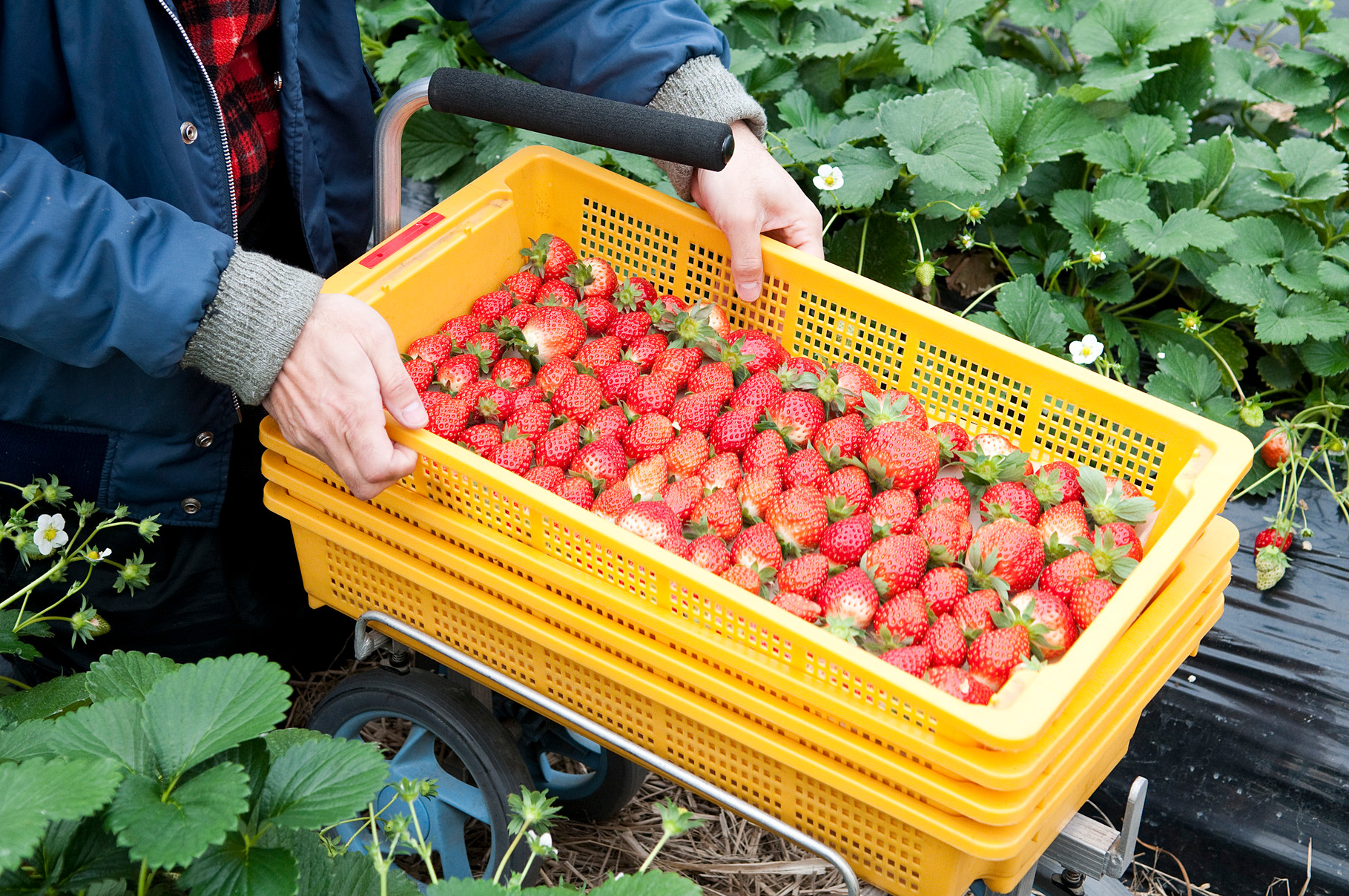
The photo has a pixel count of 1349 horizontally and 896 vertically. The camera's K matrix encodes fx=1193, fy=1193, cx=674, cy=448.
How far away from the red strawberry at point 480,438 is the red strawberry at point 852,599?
1.46ft

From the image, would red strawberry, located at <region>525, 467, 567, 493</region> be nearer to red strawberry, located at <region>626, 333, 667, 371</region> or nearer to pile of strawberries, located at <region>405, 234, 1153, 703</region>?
pile of strawberries, located at <region>405, 234, 1153, 703</region>

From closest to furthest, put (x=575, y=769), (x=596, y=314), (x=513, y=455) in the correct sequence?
(x=513, y=455)
(x=596, y=314)
(x=575, y=769)

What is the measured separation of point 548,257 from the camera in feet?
5.55

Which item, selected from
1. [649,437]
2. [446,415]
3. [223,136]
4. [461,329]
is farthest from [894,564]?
[223,136]

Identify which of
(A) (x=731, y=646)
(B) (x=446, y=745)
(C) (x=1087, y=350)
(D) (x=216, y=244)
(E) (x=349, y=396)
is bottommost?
(B) (x=446, y=745)

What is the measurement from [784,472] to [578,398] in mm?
284

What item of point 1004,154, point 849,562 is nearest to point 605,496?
point 849,562

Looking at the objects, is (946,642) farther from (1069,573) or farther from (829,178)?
(829,178)

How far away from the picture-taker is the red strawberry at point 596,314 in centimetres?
167

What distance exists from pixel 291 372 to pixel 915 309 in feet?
2.40

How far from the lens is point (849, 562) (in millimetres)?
1358

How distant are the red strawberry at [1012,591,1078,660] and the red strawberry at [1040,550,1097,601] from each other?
14 millimetres

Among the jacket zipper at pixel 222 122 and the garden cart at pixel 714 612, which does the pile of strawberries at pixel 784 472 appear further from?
the jacket zipper at pixel 222 122

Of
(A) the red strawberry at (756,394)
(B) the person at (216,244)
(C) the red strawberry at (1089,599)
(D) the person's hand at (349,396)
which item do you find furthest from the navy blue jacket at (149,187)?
(C) the red strawberry at (1089,599)
